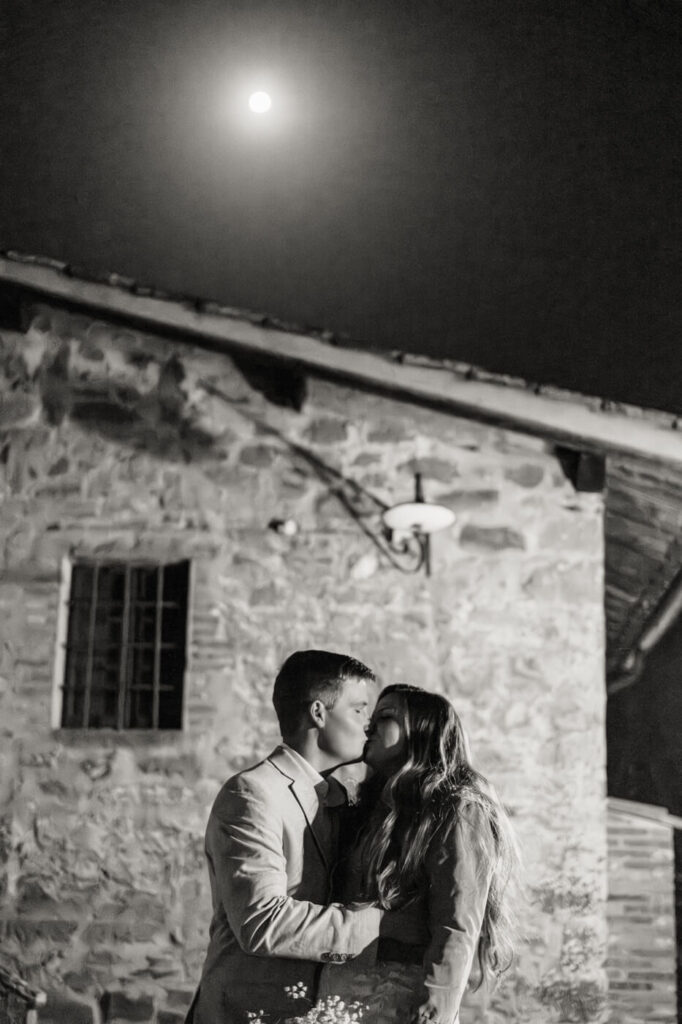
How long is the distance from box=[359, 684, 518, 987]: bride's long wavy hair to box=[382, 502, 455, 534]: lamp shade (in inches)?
83.0

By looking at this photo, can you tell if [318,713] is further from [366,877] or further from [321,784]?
[366,877]

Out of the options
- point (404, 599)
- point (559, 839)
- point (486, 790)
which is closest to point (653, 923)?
point (559, 839)

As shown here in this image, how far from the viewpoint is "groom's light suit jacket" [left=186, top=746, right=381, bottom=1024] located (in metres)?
2.97

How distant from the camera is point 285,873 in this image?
317 centimetres

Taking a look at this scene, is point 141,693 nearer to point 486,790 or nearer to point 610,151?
point 486,790

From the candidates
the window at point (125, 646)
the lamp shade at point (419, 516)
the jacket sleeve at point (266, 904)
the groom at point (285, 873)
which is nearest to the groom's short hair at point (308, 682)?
the groom at point (285, 873)

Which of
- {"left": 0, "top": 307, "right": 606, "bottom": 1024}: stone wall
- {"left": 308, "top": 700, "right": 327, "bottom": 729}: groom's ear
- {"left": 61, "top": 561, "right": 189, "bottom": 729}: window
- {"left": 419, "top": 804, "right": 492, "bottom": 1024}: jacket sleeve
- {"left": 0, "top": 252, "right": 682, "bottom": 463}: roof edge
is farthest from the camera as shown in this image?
{"left": 61, "top": 561, "right": 189, "bottom": 729}: window

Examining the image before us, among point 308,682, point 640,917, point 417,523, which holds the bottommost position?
point 640,917

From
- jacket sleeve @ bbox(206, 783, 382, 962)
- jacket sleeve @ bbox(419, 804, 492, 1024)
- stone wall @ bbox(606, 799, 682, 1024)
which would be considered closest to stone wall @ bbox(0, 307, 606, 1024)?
stone wall @ bbox(606, 799, 682, 1024)

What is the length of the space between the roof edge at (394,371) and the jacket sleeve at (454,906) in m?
3.06

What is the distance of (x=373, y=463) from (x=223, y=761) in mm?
1899

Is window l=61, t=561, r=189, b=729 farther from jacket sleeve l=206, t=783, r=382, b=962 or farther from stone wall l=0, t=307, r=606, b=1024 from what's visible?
jacket sleeve l=206, t=783, r=382, b=962

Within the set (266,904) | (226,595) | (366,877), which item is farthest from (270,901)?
(226,595)

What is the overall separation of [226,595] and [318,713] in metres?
2.38
